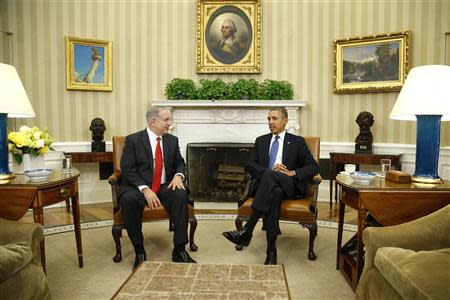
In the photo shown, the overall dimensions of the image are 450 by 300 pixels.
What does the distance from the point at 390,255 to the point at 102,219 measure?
364 cm

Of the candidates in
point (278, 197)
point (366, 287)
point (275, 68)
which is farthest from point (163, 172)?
point (275, 68)

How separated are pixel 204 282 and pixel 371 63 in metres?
4.62

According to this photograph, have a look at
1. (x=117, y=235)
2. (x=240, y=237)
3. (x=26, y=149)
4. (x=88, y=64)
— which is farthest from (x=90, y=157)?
(x=240, y=237)

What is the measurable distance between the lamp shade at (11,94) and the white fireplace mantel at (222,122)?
2635 millimetres

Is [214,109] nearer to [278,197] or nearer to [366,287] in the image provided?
[278,197]

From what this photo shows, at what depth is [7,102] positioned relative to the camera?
106 inches

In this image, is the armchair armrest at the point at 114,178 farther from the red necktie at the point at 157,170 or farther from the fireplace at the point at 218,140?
the fireplace at the point at 218,140

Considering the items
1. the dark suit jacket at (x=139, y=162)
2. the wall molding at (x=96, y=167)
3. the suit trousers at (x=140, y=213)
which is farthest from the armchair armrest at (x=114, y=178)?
the wall molding at (x=96, y=167)

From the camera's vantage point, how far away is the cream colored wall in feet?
17.6

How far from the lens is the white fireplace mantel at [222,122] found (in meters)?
5.45

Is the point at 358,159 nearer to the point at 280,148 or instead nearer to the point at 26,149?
the point at 280,148

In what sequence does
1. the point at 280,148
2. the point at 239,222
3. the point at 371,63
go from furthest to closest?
the point at 371,63 < the point at 280,148 < the point at 239,222

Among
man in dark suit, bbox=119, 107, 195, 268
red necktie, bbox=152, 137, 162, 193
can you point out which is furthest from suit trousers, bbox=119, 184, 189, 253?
red necktie, bbox=152, 137, 162, 193

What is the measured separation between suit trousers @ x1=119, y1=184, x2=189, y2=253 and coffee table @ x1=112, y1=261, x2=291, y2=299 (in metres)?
0.92
